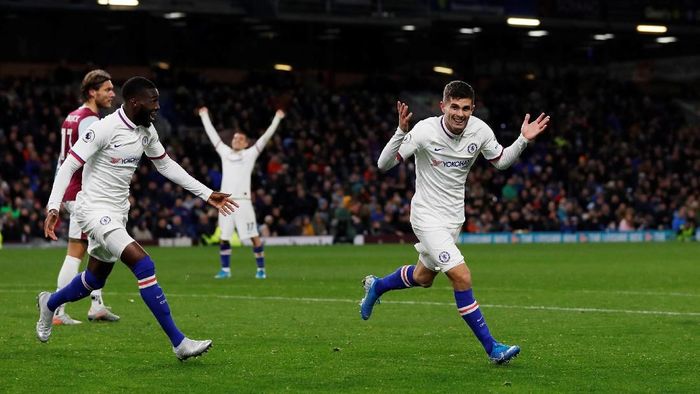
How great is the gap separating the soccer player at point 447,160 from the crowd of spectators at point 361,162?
23636 mm

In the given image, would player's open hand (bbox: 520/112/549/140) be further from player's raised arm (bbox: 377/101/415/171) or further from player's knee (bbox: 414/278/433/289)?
player's knee (bbox: 414/278/433/289)

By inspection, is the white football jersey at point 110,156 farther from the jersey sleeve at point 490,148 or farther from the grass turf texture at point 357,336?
the jersey sleeve at point 490,148

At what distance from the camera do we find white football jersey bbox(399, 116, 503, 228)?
1134 cm

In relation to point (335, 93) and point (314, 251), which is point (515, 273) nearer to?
point (314, 251)

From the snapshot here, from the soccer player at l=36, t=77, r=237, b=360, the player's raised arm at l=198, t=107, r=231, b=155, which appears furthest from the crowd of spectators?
the soccer player at l=36, t=77, r=237, b=360

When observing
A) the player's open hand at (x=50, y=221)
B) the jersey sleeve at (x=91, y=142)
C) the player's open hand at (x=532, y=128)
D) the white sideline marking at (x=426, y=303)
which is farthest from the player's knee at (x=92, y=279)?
the white sideline marking at (x=426, y=303)

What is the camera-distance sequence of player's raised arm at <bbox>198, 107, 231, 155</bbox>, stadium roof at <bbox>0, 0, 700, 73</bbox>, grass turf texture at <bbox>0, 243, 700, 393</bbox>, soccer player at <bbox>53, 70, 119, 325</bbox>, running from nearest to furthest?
grass turf texture at <bbox>0, 243, 700, 393</bbox> < soccer player at <bbox>53, 70, 119, 325</bbox> < player's raised arm at <bbox>198, 107, 231, 155</bbox> < stadium roof at <bbox>0, 0, 700, 73</bbox>

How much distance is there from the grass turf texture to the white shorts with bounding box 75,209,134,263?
978mm

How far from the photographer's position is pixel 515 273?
977 inches

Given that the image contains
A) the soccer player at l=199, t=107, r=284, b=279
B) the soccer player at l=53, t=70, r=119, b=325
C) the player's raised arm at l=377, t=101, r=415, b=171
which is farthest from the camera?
the soccer player at l=199, t=107, r=284, b=279

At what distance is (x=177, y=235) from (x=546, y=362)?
28852mm

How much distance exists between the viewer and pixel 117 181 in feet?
37.0

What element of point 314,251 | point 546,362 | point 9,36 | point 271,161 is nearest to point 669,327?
point 546,362

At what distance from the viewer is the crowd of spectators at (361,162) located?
1555 inches
